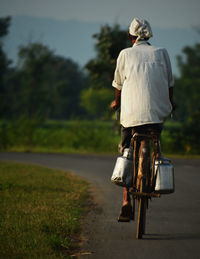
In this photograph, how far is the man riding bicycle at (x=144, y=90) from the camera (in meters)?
5.19

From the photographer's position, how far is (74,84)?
130 m

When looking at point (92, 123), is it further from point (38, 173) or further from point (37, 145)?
point (38, 173)

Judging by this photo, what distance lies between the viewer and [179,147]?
19984mm

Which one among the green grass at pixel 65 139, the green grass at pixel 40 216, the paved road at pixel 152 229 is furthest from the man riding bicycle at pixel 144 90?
the green grass at pixel 65 139

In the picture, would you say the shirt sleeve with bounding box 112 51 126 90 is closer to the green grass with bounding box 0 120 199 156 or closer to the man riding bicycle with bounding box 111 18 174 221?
the man riding bicycle with bounding box 111 18 174 221

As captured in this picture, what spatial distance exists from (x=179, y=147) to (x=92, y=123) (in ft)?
14.1

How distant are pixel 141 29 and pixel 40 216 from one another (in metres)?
2.47

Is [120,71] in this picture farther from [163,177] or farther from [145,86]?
[163,177]

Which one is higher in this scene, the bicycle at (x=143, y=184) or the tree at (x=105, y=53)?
the tree at (x=105, y=53)

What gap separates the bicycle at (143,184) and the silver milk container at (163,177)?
72mm

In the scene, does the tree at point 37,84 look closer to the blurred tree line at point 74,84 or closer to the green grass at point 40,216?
the blurred tree line at point 74,84

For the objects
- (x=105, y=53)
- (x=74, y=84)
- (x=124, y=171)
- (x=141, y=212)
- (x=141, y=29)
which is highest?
(x=74, y=84)

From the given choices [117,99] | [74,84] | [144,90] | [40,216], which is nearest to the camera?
[144,90]

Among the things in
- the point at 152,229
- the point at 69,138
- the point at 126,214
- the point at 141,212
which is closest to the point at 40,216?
the point at 126,214
